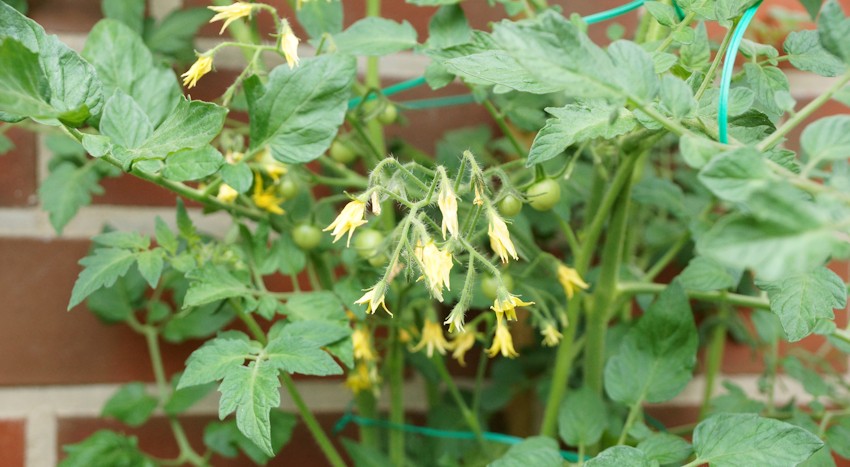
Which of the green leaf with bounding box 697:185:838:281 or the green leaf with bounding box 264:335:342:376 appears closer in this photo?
the green leaf with bounding box 697:185:838:281

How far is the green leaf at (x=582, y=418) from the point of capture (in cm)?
53

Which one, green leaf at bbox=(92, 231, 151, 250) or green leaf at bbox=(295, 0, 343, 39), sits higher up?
green leaf at bbox=(295, 0, 343, 39)

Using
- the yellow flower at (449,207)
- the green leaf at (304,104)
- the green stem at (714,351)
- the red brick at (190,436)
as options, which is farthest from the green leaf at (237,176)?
the green stem at (714,351)

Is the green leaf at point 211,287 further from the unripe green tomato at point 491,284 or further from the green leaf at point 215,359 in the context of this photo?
the unripe green tomato at point 491,284

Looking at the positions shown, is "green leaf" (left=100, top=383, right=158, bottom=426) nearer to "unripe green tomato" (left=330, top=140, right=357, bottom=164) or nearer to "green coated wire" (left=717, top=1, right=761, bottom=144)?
"unripe green tomato" (left=330, top=140, right=357, bottom=164)

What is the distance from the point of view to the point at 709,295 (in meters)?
0.54

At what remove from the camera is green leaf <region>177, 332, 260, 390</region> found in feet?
1.40

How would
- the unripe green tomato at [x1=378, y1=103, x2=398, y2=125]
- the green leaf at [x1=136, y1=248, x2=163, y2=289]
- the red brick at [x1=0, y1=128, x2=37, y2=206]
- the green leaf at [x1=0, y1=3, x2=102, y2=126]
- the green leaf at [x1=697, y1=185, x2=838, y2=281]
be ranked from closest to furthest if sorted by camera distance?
the green leaf at [x1=697, y1=185, x2=838, y2=281], the green leaf at [x1=0, y1=3, x2=102, y2=126], the green leaf at [x1=136, y1=248, x2=163, y2=289], the unripe green tomato at [x1=378, y1=103, x2=398, y2=125], the red brick at [x1=0, y1=128, x2=37, y2=206]

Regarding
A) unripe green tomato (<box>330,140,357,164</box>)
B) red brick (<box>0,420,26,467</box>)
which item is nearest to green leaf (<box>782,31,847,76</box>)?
unripe green tomato (<box>330,140,357,164</box>)

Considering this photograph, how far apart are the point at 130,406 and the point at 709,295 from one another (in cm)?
49

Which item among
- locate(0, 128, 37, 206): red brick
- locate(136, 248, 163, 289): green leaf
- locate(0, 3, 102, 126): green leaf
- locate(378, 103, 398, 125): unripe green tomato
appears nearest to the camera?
locate(0, 3, 102, 126): green leaf

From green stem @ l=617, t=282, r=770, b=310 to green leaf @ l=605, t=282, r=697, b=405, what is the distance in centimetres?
2

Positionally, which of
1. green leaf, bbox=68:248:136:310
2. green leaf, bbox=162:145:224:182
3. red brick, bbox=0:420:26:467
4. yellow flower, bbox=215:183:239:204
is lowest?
red brick, bbox=0:420:26:467

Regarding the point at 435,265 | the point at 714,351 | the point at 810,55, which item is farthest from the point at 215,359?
the point at 714,351
